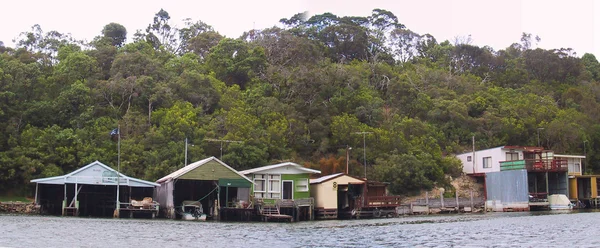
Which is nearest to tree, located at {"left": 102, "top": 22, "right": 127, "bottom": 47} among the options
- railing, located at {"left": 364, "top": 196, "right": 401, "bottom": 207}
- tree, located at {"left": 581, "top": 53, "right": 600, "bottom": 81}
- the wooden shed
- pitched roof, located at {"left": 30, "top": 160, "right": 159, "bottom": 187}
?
pitched roof, located at {"left": 30, "top": 160, "right": 159, "bottom": 187}

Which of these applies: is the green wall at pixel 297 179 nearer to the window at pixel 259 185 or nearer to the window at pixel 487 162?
the window at pixel 259 185

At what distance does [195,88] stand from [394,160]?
21514 mm

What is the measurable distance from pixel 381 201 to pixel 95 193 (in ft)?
71.6

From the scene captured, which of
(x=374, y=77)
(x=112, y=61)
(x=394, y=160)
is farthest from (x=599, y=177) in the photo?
(x=112, y=61)

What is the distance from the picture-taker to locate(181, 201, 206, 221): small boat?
42.0 m

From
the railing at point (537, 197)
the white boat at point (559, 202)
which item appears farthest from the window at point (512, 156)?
the white boat at point (559, 202)

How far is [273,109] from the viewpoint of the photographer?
5950 cm

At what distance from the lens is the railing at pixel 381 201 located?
45.7 metres

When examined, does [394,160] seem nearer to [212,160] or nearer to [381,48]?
[212,160]

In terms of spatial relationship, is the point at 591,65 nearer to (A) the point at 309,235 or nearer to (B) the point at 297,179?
(B) the point at 297,179

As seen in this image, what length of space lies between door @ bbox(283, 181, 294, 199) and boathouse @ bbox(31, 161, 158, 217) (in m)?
9.52

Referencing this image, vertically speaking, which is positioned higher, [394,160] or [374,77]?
[374,77]

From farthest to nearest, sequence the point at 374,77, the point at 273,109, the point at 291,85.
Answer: the point at 374,77
the point at 291,85
the point at 273,109

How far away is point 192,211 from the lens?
43.1m
